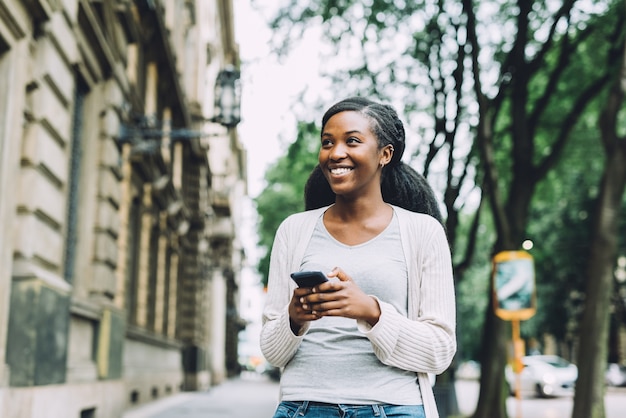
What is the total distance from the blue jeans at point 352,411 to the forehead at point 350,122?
77 cm

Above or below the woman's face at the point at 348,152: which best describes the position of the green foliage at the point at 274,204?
above

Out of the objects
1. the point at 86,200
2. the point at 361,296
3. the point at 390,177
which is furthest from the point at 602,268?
the point at 361,296

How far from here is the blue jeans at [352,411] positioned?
223 centimetres

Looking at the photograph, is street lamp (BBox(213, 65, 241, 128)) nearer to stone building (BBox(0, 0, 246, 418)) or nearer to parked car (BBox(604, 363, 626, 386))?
stone building (BBox(0, 0, 246, 418))

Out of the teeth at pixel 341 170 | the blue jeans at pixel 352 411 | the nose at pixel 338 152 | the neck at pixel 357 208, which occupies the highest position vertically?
the nose at pixel 338 152

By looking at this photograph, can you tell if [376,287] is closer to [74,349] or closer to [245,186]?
[74,349]

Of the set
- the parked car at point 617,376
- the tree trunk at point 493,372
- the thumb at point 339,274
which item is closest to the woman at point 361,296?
the thumb at point 339,274

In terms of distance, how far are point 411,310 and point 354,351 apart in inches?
8.2

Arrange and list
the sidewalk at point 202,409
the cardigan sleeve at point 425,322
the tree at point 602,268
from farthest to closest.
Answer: the sidewalk at point 202,409 < the tree at point 602,268 < the cardigan sleeve at point 425,322

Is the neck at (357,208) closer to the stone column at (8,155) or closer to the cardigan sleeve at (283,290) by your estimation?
the cardigan sleeve at (283,290)

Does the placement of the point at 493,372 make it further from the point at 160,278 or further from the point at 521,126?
the point at 160,278

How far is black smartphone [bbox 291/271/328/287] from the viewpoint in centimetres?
201

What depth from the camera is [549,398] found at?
29.0m

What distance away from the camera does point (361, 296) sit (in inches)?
83.7
